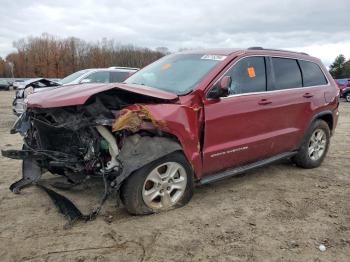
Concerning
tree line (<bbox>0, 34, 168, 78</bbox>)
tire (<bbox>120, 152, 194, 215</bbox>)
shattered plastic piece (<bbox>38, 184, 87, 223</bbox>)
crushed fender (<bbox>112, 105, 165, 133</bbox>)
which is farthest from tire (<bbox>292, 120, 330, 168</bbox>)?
tree line (<bbox>0, 34, 168, 78</bbox>)

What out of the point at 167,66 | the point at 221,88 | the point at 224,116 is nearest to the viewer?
the point at 221,88

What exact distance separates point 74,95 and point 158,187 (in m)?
1.28

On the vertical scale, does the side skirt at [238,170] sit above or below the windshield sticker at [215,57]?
below

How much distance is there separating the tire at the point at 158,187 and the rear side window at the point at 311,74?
2.79 m

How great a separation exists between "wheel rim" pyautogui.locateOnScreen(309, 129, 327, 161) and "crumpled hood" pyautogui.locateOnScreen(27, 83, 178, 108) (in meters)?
3.01

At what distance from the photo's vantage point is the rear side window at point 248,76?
465cm

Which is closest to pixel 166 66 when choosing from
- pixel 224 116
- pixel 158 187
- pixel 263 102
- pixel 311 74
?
pixel 224 116

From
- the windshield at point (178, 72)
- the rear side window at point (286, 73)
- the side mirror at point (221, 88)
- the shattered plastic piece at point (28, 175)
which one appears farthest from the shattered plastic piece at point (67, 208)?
the rear side window at point (286, 73)

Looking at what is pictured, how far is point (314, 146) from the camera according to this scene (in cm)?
620

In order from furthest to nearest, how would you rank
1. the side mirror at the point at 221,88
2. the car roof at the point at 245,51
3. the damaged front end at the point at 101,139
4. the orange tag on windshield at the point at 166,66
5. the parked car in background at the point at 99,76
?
the parked car in background at the point at 99,76 < the orange tag on windshield at the point at 166,66 < the car roof at the point at 245,51 < the side mirror at the point at 221,88 < the damaged front end at the point at 101,139

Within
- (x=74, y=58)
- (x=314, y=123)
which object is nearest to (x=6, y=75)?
(x=74, y=58)

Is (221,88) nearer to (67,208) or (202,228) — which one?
(202,228)

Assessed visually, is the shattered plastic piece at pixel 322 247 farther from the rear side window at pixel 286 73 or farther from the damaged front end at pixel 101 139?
the rear side window at pixel 286 73

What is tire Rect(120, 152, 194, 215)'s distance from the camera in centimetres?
379
